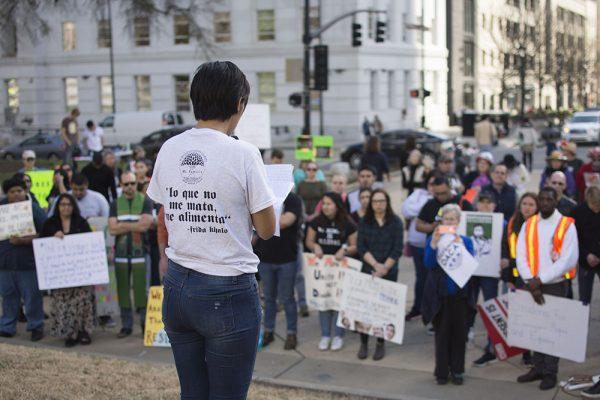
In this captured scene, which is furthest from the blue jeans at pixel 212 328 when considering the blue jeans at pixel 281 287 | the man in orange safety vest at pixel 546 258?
the blue jeans at pixel 281 287

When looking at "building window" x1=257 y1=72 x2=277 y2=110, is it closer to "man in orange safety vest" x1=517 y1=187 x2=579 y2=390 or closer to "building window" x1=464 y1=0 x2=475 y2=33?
"building window" x1=464 y1=0 x2=475 y2=33

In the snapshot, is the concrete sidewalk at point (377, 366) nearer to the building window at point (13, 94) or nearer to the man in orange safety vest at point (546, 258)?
the man in orange safety vest at point (546, 258)

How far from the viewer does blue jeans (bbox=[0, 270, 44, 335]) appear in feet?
31.4

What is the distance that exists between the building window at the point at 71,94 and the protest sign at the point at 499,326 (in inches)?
1881

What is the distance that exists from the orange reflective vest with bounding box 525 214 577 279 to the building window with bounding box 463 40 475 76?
201 ft

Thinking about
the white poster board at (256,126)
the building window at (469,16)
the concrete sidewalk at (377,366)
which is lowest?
the concrete sidewalk at (377,366)

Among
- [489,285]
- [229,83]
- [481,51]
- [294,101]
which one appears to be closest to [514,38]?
[481,51]

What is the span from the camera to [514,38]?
6212 centimetres

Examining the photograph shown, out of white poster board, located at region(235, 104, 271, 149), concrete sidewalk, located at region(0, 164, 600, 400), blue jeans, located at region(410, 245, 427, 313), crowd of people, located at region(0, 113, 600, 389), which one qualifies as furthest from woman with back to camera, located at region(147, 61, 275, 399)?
white poster board, located at region(235, 104, 271, 149)

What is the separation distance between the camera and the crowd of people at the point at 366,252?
7.86m

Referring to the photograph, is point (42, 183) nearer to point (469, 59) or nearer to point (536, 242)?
point (536, 242)

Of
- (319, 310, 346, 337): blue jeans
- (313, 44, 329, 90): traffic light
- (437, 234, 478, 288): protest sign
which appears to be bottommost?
(319, 310, 346, 337): blue jeans

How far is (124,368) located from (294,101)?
19.2m

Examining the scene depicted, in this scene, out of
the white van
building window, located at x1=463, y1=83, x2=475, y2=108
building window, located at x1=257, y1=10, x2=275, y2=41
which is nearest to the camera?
the white van
